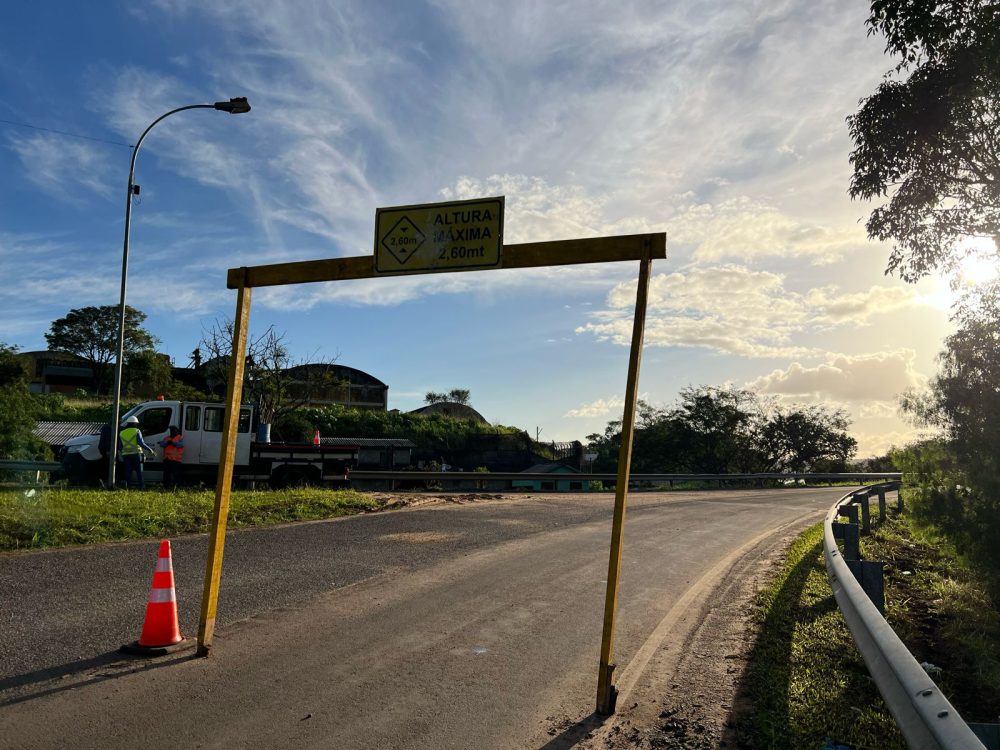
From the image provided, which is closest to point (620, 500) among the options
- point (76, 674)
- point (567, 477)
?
point (76, 674)

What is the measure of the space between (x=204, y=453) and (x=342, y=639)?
14040 mm

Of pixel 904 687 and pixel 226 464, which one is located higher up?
pixel 226 464

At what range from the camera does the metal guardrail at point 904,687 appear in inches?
99.3

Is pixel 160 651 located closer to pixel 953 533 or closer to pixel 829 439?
pixel 953 533

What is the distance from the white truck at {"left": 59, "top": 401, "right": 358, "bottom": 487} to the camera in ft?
58.1

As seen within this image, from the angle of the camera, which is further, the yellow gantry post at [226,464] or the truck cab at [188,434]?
the truck cab at [188,434]

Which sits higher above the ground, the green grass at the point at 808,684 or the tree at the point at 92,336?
the tree at the point at 92,336

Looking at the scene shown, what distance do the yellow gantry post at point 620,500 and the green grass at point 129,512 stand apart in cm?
852

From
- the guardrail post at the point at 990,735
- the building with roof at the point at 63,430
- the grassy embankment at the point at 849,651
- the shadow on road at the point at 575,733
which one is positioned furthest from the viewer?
the building with roof at the point at 63,430

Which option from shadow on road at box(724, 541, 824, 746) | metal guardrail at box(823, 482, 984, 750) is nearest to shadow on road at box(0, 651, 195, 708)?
shadow on road at box(724, 541, 824, 746)

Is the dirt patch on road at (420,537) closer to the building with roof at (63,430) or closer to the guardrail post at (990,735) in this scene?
the guardrail post at (990,735)

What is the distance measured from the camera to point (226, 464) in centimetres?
580

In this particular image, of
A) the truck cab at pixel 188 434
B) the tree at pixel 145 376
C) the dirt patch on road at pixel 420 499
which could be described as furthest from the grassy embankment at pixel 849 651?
A: the tree at pixel 145 376

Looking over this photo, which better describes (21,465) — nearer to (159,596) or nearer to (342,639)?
(159,596)
